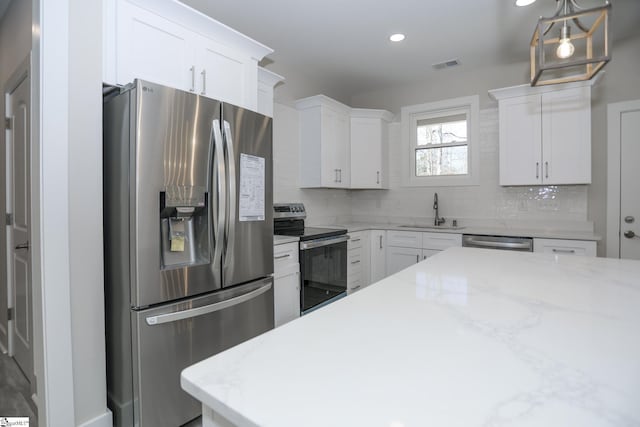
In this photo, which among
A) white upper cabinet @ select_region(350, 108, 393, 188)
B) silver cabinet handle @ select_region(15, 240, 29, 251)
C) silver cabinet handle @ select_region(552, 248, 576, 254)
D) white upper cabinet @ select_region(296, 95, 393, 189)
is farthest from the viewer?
white upper cabinet @ select_region(350, 108, 393, 188)

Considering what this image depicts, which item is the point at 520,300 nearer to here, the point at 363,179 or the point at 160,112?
the point at 160,112

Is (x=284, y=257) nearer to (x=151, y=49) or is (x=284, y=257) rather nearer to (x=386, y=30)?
(x=151, y=49)

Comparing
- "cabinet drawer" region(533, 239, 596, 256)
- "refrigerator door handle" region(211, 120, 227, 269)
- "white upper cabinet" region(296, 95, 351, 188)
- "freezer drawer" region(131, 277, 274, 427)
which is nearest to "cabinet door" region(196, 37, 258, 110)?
"refrigerator door handle" region(211, 120, 227, 269)

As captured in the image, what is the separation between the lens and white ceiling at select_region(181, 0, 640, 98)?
258cm

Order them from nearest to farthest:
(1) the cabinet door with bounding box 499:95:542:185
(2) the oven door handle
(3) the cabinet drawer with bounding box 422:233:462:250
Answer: (2) the oven door handle
(1) the cabinet door with bounding box 499:95:542:185
(3) the cabinet drawer with bounding box 422:233:462:250

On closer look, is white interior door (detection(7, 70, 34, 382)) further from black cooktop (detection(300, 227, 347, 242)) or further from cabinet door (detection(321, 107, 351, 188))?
cabinet door (detection(321, 107, 351, 188))

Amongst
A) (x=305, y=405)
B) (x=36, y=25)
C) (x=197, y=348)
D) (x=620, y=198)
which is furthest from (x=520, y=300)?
(x=620, y=198)

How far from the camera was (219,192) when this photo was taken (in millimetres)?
1852

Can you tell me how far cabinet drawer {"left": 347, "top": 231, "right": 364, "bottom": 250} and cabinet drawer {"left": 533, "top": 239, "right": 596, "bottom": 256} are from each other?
1.69 m

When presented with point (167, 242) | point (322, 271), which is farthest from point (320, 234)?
point (167, 242)

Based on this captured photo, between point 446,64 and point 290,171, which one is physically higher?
point 446,64

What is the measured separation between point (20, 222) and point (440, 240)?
143 inches

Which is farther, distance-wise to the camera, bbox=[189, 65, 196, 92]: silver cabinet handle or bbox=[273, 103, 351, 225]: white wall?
bbox=[273, 103, 351, 225]: white wall

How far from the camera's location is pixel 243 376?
592 millimetres
